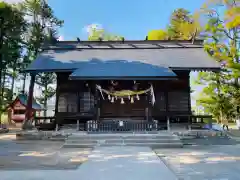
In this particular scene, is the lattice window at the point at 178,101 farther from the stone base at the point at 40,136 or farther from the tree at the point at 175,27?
the tree at the point at 175,27

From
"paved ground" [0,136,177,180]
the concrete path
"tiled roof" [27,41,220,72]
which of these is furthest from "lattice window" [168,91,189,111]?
the concrete path

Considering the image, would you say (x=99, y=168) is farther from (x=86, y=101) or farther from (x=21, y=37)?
(x=21, y=37)

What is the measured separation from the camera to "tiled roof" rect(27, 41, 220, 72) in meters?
14.0

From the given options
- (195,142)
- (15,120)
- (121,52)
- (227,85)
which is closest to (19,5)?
(15,120)

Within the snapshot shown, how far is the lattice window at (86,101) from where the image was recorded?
48.6 feet

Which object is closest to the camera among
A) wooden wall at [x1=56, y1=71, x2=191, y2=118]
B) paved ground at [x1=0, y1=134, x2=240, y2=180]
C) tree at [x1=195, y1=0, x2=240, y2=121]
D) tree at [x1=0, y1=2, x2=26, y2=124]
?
paved ground at [x1=0, y1=134, x2=240, y2=180]

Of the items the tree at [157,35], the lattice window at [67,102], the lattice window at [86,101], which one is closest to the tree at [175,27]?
the tree at [157,35]

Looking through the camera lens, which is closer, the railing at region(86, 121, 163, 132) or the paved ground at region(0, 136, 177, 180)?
the paved ground at region(0, 136, 177, 180)

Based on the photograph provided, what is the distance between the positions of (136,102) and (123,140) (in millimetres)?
4700

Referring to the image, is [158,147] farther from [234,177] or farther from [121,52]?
[121,52]

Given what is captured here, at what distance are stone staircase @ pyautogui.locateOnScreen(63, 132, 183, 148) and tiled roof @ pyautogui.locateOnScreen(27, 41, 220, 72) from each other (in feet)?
14.6

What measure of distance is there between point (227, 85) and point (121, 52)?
29.3ft

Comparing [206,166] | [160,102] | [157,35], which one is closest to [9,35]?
[160,102]

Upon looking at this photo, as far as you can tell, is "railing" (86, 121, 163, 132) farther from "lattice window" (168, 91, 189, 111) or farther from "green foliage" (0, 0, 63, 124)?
"green foliage" (0, 0, 63, 124)
